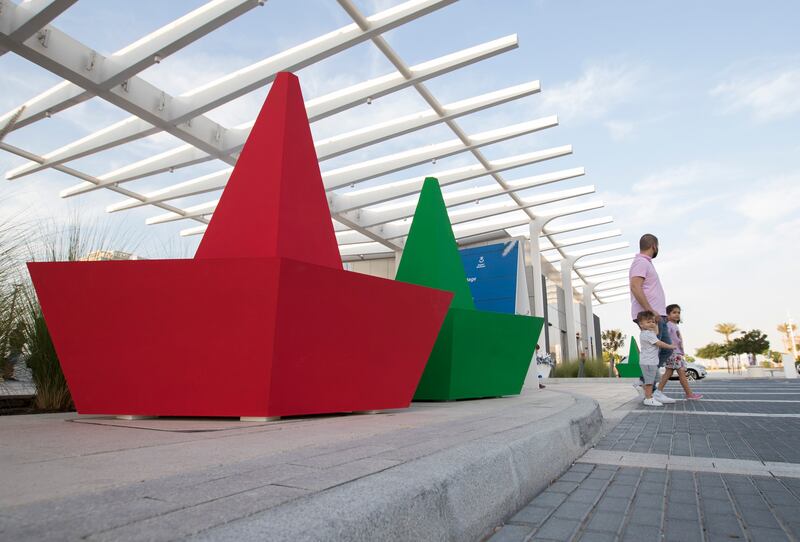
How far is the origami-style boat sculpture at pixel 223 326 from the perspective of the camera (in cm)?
325

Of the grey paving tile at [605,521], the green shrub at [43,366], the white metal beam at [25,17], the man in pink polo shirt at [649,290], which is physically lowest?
the grey paving tile at [605,521]

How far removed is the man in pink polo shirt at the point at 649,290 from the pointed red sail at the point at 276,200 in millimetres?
3504

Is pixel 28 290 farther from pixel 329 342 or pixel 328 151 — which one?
pixel 328 151

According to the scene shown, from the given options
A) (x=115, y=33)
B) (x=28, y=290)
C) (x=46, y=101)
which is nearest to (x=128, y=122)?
(x=46, y=101)

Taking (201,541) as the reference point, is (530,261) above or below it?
above

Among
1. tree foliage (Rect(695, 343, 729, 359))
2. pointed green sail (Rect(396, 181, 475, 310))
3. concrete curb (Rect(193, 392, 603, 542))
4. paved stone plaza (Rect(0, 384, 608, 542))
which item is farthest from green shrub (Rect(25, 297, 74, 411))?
tree foliage (Rect(695, 343, 729, 359))

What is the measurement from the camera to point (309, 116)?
12.1m

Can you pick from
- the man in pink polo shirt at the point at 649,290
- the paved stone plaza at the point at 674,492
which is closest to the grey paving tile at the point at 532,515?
the paved stone plaza at the point at 674,492

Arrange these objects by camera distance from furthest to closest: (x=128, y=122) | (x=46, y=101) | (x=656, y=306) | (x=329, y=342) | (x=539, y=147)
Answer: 1. (x=539, y=147)
2. (x=128, y=122)
3. (x=46, y=101)
4. (x=656, y=306)
5. (x=329, y=342)

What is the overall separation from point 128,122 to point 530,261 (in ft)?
53.4

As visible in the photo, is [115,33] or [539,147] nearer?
[115,33]

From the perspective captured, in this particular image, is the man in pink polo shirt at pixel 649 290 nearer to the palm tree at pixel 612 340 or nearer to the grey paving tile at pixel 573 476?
the grey paving tile at pixel 573 476

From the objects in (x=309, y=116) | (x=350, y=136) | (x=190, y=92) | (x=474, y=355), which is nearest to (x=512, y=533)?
(x=474, y=355)

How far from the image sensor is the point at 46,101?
454 inches
